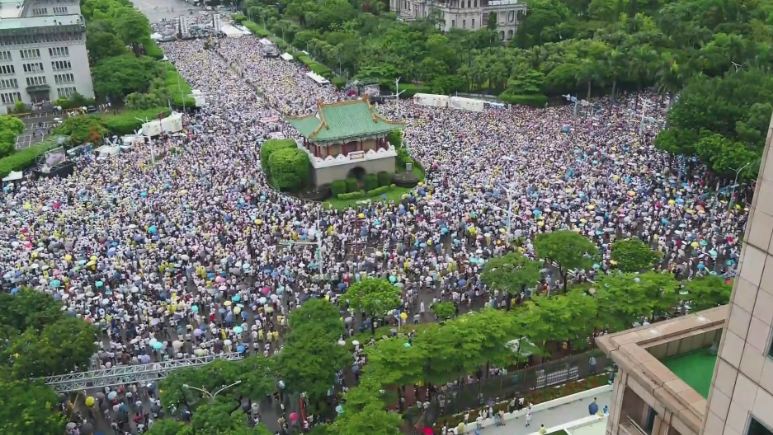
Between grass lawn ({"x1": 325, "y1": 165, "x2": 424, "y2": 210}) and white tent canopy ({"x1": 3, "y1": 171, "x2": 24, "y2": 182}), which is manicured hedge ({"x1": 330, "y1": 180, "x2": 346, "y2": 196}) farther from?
white tent canopy ({"x1": 3, "y1": 171, "x2": 24, "y2": 182})

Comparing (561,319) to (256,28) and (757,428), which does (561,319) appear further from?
(256,28)

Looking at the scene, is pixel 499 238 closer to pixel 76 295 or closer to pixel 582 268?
pixel 582 268

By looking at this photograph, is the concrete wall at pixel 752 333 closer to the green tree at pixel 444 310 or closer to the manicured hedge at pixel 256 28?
the green tree at pixel 444 310

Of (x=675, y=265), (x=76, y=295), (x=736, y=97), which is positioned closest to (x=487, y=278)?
(x=675, y=265)

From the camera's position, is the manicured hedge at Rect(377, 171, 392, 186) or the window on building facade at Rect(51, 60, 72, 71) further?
the window on building facade at Rect(51, 60, 72, 71)

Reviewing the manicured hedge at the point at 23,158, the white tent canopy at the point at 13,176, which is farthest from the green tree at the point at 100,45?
the white tent canopy at the point at 13,176

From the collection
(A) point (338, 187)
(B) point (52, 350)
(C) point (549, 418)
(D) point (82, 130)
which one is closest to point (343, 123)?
(A) point (338, 187)

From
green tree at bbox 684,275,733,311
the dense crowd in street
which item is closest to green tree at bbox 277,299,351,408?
the dense crowd in street
